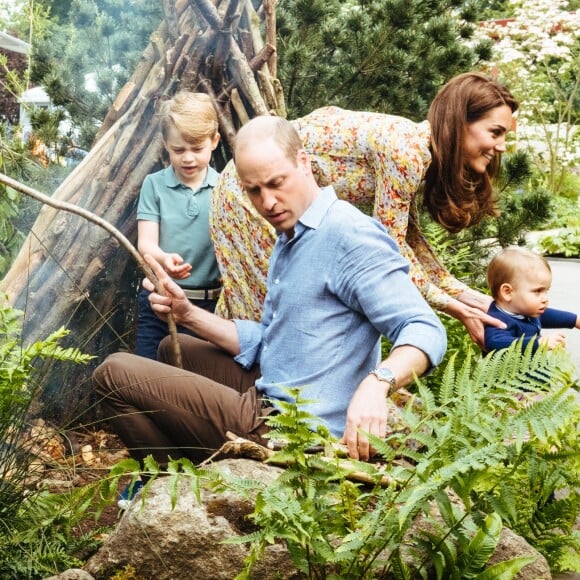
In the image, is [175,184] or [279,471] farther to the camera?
[175,184]

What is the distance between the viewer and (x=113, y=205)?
15.8ft

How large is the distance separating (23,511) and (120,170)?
2.39 metres

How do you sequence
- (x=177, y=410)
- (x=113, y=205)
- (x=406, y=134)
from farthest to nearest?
1. (x=113, y=205)
2. (x=406, y=134)
3. (x=177, y=410)

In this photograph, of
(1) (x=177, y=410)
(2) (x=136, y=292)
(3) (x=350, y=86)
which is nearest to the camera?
(1) (x=177, y=410)

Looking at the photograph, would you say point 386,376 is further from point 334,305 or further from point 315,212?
point 315,212

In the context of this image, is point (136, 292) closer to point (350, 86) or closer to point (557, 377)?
point (350, 86)

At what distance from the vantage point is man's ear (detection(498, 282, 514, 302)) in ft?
14.1

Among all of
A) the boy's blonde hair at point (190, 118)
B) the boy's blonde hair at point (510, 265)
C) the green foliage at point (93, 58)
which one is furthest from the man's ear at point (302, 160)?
the green foliage at point (93, 58)

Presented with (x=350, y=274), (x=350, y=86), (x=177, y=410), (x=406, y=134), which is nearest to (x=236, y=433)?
(x=177, y=410)

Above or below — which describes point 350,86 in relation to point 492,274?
above

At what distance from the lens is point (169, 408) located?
3.06m

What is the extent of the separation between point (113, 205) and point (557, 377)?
2.89 m

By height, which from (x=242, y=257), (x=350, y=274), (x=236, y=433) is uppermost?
(x=350, y=274)

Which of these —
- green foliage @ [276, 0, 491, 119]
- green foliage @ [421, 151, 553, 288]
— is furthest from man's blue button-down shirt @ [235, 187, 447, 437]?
green foliage @ [276, 0, 491, 119]
